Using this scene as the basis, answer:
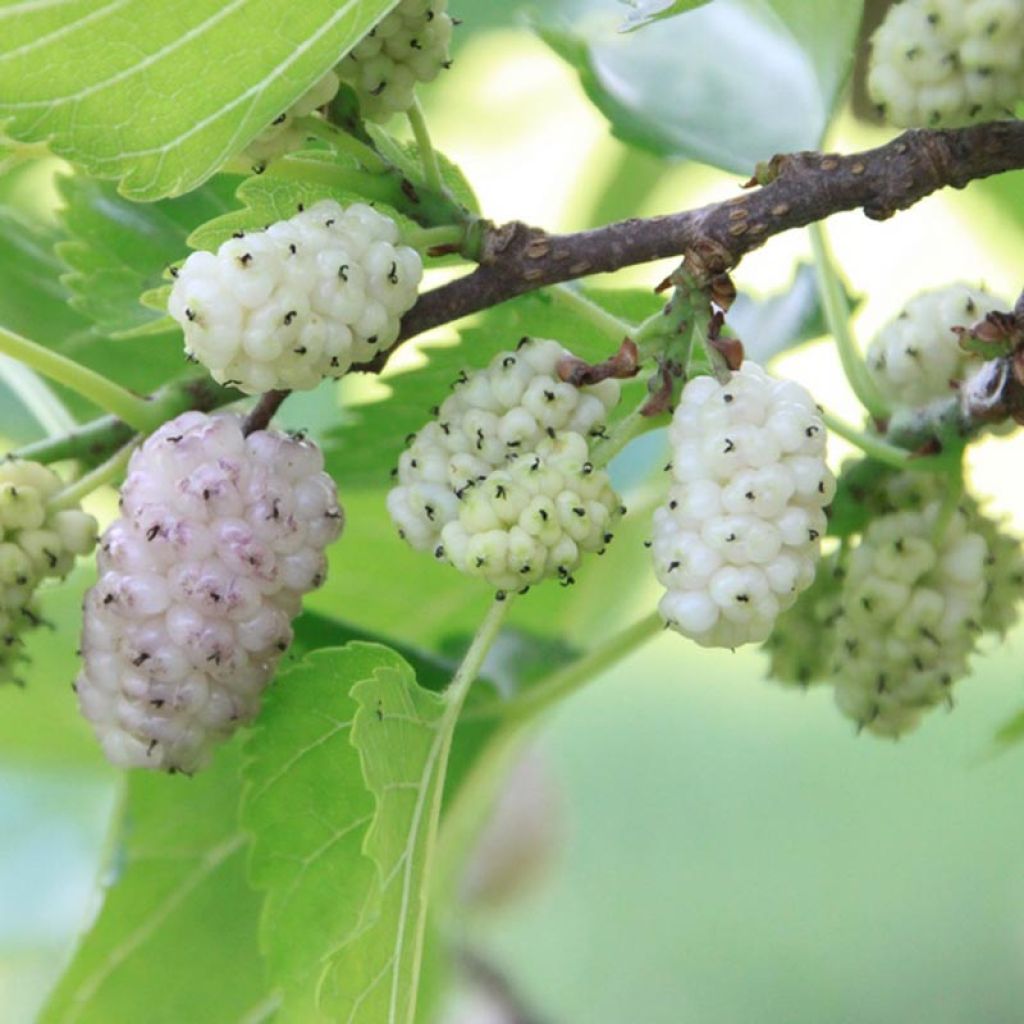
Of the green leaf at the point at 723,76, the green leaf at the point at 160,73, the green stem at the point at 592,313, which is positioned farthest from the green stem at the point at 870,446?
the green leaf at the point at 160,73

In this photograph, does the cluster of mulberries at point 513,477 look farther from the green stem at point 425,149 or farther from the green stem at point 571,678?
the green stem at point 571,678

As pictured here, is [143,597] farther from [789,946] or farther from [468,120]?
[789,946]

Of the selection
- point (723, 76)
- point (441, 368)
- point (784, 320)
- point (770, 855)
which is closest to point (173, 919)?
point (441, 368)

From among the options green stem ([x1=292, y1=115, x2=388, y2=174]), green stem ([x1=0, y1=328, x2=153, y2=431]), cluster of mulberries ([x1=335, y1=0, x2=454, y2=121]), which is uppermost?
cluster of mulberries ([x1=335, y1=0, x2=454, y2=121])

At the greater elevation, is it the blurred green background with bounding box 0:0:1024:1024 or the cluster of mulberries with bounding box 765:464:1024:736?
the cluster of mulberries with bounding box 765:464:1024:736

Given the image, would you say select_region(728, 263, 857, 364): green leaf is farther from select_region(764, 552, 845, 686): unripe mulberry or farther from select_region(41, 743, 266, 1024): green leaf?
select_region(41, 743, 266, 1024): green leaf

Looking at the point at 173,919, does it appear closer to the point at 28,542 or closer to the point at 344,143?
the point at 28,542

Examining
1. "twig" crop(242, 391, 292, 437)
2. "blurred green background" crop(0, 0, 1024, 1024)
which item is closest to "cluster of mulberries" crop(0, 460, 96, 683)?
"twig" crop(242, 391, 292, 437)
